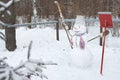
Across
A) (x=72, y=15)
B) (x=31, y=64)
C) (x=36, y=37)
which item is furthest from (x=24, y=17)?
(x=31, y=64)

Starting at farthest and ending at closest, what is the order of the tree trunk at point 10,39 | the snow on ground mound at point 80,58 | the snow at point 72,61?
the tree trunk at point 10,39 < the snow on ground mound at point 80,58 < the snow at point 72,61

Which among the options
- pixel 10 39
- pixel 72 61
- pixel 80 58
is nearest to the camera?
pixel 80 58

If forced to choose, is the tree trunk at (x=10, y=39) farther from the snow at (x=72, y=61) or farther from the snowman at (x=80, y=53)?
the snowman at (x=80, y=53)

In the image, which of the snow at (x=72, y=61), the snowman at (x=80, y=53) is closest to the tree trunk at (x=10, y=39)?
the snow at (x=72, y=61)

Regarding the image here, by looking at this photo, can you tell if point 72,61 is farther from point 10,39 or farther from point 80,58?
point 10,39

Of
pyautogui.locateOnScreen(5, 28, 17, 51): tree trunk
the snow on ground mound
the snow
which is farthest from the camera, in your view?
pyautogui.locateOnScreen(5, 28, 17, 51): tree trunk

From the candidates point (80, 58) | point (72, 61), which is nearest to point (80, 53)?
point (80, 58)

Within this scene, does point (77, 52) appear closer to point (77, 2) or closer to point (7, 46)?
point (7, 46)

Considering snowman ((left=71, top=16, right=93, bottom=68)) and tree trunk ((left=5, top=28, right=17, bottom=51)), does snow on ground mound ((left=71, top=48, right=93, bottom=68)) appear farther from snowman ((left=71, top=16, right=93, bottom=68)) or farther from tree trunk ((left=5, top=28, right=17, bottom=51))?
tree trunk ((left=5, top=28, right=17, bottom=51))

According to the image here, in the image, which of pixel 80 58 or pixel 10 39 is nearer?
pixel 80 58

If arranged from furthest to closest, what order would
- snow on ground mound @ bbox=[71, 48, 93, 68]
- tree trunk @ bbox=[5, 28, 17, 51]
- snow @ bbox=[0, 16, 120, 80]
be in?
tree trunk @ bbox=[5, 28, 17, 51] → snow on ground mound @ bbox=[71, 48, 93, 68] → snow @ bbox=[0, 16, 120, 80]

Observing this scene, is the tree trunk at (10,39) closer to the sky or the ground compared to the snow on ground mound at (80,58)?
closer to the sky

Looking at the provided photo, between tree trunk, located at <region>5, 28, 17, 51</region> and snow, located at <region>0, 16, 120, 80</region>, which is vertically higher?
tree trunk, located at <region>5, 28, 17, 51</region>

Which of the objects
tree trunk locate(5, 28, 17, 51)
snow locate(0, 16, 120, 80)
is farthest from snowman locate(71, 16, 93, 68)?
tree trunk locate(5, 28, 17, 51)
